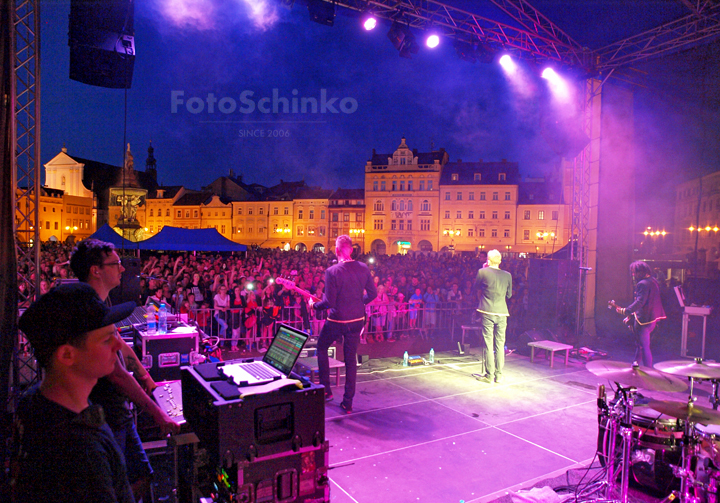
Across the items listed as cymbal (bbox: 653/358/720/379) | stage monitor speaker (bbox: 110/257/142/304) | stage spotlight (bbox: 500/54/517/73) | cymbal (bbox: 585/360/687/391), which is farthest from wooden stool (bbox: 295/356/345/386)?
stage spotlight (bbox: 500/54/517/73)

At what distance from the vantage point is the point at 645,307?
6844mm

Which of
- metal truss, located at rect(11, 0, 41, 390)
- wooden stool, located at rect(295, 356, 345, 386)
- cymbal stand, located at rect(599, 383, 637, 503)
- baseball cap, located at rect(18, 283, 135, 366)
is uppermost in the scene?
metal truss, located at rect(11, 0, 41, 390)

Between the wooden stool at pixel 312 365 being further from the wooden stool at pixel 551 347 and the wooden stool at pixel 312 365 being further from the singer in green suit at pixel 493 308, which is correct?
the wooden stool at pixel 551 347

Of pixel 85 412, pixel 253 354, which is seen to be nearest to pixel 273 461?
pixel 85 412

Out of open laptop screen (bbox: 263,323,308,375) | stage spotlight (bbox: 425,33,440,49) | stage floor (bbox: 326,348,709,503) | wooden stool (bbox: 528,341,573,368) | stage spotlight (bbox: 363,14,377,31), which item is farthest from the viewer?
stage spotlight (bbox: 425,33,440,49)

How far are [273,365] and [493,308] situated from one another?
4.31 meters

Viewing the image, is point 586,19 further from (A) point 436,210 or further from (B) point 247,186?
(B) point 247,186

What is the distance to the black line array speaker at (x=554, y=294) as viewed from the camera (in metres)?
9.90

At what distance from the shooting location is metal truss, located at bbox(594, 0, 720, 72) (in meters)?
8.16

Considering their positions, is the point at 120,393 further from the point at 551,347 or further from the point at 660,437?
the point at 551,347

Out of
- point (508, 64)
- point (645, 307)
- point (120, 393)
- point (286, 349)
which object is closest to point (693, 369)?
point (286, 349)

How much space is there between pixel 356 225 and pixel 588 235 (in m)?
44.3

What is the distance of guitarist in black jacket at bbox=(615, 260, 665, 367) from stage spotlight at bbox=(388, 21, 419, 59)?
19.1ft

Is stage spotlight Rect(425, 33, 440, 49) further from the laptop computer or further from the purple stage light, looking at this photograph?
the laptop computer
